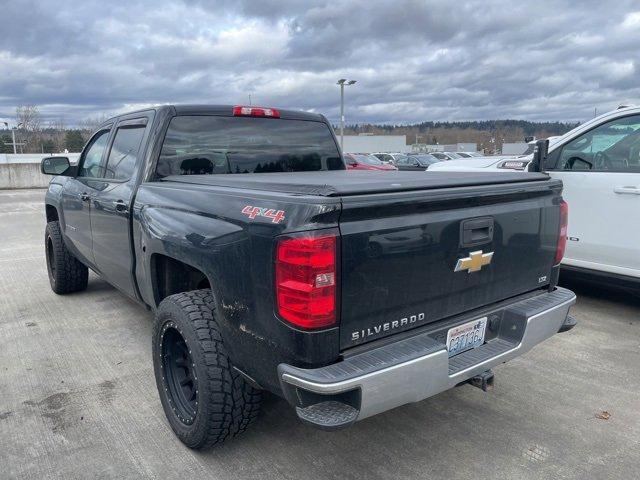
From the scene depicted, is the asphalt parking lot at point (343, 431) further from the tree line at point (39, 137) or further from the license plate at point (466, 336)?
the tree line at point (39, 137)

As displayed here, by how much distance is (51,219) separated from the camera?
5.90 m

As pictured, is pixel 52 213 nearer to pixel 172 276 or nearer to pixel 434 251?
pixel 172 276

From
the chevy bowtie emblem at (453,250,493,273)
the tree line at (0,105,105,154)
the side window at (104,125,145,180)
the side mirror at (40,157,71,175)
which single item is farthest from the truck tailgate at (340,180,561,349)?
the tree line at (0,105,105,154)

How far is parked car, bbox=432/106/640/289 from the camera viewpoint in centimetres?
457

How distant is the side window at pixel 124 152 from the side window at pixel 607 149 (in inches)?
158

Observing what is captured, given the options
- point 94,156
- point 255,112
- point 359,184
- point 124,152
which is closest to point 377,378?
point 359,184

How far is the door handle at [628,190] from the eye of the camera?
4477 mm

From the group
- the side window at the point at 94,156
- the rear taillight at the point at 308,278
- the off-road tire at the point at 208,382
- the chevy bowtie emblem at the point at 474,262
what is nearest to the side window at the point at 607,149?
the chevy bowtie emblem at the point at 474,262

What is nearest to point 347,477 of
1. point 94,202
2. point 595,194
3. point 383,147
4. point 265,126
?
point 265,126

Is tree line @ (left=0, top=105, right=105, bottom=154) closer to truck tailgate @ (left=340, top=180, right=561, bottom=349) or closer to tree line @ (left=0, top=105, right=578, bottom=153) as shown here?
tree line @ (left=0, top=105, right=578, bottom=153)

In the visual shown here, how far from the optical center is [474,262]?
2.57 meters

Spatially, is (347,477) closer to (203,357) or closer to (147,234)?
(203,357)

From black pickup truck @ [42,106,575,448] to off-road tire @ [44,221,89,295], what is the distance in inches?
86.8

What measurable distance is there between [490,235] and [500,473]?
122 cm
